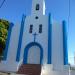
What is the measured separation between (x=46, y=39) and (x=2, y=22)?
11431 millimetres

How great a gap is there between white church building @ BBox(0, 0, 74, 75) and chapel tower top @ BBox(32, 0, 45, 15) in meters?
0.09

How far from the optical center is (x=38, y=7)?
22438 millimetres

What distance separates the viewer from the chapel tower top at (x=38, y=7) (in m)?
21.9

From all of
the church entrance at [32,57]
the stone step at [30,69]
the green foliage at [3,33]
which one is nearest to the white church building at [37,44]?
the church entrance at [32,57]

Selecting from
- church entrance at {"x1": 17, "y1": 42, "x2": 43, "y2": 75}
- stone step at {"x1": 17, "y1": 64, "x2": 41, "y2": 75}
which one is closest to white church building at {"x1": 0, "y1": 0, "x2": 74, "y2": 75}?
church entrance at {"x1": 17, "y1": 42, "x2": 43, "y2": 75}

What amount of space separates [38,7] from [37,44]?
17.9ft

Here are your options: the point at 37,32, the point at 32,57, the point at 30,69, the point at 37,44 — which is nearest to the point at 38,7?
the point at 37,32

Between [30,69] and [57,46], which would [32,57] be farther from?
[57,46]

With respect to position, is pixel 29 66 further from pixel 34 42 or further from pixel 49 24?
pixel 49 24

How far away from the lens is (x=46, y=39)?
19.5 m

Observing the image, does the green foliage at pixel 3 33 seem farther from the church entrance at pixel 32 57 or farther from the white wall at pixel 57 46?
the white wall at pixel 57 46

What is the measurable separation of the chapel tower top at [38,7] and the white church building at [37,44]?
0.09m

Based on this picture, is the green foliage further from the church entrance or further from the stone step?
the stone step

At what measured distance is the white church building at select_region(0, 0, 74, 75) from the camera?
1819 cm
